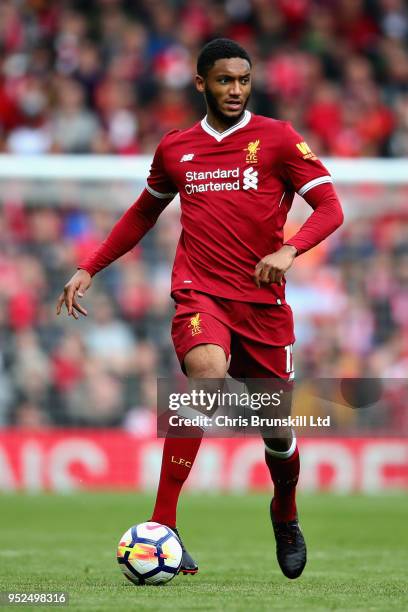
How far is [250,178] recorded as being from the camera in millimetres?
5891

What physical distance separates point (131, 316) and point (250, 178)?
6.50 m

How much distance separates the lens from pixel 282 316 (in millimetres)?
6020

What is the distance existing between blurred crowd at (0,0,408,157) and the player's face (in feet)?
28.0

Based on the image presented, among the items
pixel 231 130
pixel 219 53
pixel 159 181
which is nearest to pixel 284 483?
pixel 159 181

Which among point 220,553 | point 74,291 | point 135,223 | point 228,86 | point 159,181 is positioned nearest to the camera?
point 228,86

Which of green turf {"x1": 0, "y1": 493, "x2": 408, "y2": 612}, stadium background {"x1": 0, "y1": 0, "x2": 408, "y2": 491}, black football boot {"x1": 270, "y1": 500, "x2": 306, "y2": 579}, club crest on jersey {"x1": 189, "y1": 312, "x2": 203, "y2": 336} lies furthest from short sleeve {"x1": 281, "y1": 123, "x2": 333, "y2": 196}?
stadium background {"x1": 0, "y1": 0, "x2": 408, "y2": 491}

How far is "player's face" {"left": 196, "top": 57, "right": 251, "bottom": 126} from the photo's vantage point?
583 cm

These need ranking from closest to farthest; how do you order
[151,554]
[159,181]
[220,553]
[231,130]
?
1. [151,554]
2. [231,130]
3. [159,181]
4. [220,553]

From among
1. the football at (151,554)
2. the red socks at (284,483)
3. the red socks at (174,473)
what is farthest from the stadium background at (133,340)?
the football at (151,554)

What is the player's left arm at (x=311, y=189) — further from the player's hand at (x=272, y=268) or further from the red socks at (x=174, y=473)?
the red socks at (x=174, y=473)

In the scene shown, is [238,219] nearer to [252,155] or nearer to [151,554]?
[252,155]

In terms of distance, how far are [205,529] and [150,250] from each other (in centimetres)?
373

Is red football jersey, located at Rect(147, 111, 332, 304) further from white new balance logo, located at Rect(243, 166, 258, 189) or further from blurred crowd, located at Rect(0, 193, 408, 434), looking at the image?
blurred crowd, located at Rect(0, 193, 408, 434)

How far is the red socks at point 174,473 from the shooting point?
5.59m
